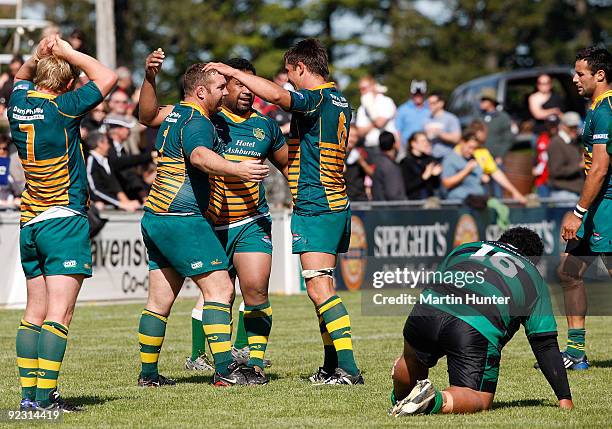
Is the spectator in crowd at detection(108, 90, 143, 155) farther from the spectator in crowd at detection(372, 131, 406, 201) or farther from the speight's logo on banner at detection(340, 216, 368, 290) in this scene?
the spectator in crowd at detection(372, 131, 406, 201)

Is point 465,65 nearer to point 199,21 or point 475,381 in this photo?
point 199,21

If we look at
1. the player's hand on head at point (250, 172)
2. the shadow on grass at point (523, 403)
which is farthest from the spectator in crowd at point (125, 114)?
the shadow on grass at point (523, 403)

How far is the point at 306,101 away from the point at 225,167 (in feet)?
3.31

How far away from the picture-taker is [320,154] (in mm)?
9414

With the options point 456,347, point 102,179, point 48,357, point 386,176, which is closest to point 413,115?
point 386,176

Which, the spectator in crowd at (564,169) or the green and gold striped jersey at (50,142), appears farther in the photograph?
the spectator in crowd at (564,169)

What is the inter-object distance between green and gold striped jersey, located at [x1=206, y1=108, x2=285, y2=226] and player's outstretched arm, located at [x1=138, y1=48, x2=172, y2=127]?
426 mm

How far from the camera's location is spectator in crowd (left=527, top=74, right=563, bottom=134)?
2367 cm

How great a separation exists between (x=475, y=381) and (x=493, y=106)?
15765mm

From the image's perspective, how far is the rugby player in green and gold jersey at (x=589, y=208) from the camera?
9.93 meters

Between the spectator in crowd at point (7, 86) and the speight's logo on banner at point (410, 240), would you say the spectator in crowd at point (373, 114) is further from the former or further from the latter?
the spectator in crowd at point (7, 86)

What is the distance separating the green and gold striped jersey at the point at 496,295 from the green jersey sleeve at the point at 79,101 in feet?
8.01

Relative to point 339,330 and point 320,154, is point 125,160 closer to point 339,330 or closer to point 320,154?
point 320,154

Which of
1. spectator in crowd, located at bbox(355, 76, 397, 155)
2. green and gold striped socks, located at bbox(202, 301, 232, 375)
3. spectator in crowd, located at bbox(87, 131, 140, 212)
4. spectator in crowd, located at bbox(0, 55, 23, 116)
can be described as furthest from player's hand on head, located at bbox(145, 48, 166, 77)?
spectator in crowd, located at bbox(355, 76, 397, 155)
